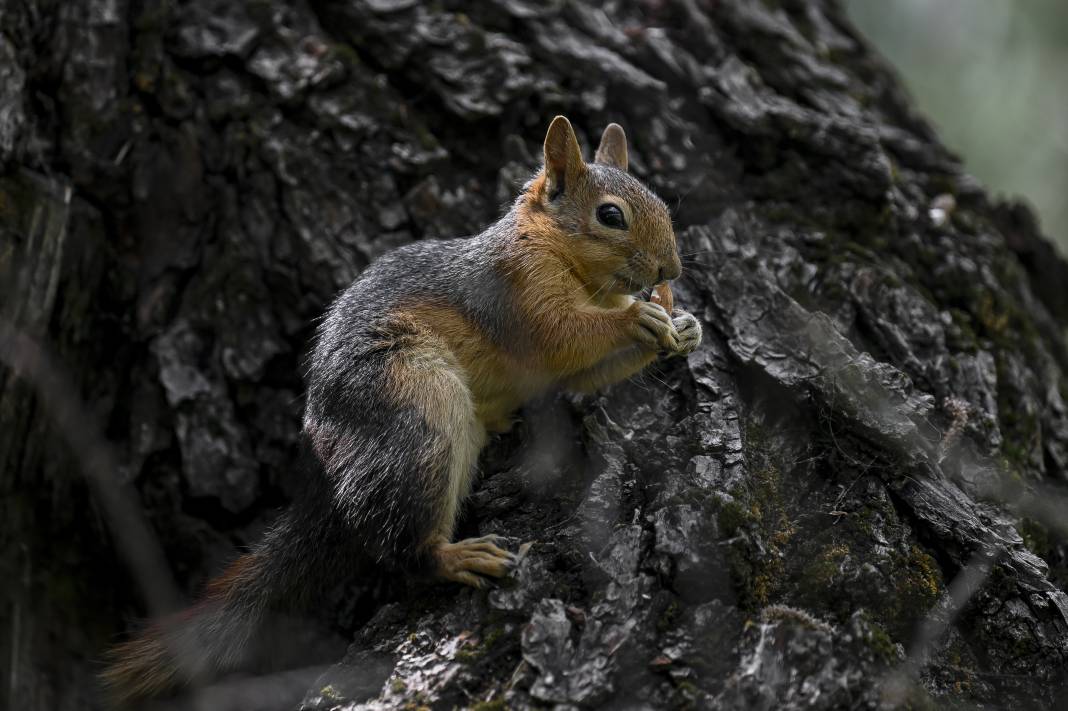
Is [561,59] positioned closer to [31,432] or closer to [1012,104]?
[31,432]

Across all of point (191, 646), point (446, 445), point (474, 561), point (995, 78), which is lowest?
point (191, 646)

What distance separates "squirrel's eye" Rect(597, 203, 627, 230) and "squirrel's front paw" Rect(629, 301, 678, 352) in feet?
1.09

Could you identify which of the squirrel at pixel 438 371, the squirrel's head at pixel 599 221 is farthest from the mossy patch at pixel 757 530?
the squirrel's head at pixel 599 221

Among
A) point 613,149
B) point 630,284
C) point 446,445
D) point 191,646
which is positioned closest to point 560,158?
point 613,149

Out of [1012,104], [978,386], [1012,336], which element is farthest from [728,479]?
[1012,104]

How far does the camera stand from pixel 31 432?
3.62m

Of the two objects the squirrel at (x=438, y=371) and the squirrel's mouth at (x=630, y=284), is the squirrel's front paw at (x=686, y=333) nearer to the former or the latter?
the squirrel at (x=438, y=371)

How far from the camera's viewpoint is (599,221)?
347cm

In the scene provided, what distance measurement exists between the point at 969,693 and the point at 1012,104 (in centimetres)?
631

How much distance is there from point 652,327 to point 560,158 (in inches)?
31.4

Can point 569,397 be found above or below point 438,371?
below

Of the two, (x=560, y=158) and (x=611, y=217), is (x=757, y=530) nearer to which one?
(x=611, y=217)

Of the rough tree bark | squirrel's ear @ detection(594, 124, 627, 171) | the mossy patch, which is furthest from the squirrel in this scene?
the mossy patch

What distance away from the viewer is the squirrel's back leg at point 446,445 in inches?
112
